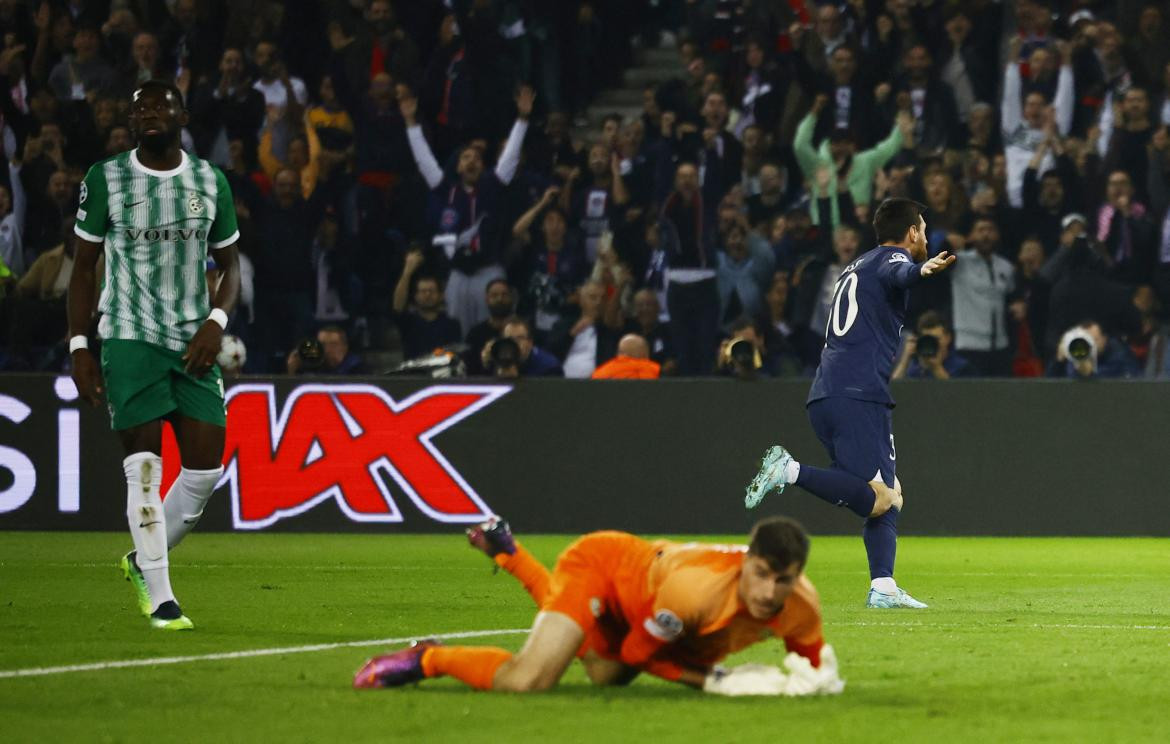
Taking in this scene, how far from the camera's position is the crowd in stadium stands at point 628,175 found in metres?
16.1

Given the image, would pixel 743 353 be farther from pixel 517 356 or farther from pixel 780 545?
pixel 780 545

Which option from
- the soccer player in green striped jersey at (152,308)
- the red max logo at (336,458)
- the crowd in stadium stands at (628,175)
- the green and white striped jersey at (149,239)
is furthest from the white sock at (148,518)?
the crowd in stadium stands at (628,175)

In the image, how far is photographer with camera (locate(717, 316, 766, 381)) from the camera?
1484cm

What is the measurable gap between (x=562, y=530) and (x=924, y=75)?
5586 mm

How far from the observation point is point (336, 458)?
14.9 meters

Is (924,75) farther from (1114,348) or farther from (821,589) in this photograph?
(821,589)

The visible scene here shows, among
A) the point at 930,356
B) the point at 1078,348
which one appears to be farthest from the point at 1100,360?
the point at 930,356

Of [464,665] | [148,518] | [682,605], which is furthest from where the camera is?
[148,518]

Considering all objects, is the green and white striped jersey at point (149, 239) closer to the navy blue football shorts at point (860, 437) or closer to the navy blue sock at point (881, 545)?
the navy blue football shorts at point (860, 437)

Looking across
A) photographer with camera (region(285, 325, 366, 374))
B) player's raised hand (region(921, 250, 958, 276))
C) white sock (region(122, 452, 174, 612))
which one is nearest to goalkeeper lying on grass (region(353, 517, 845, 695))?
white sock (region(122, 452, 174, 612))

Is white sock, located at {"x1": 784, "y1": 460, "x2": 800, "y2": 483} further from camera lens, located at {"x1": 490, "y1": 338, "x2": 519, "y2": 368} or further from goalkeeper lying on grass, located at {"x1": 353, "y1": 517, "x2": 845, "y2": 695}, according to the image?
camera lens, located at {"x1": 490, "y1": 338, "x2": 519, "y2": 368}

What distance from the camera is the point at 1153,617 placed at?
8.97 m

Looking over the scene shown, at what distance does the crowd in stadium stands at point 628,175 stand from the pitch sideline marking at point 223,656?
23.7 feet

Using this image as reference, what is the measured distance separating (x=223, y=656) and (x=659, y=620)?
2071mm
